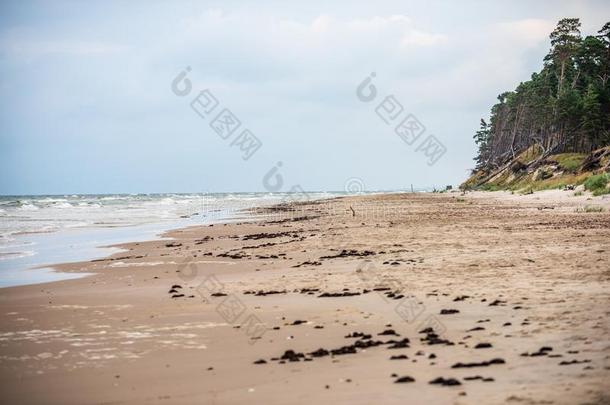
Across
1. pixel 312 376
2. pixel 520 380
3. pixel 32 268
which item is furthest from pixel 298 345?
pixel 32 268

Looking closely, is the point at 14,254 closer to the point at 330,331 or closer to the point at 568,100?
the point at 330,331

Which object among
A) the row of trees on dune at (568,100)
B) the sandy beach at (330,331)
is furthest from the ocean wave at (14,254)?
the row of trees on dune at (568,100)

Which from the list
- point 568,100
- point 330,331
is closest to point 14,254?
point 330,331

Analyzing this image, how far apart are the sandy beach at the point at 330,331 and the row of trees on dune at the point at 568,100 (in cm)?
5625

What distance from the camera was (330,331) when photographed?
8156 millimetres

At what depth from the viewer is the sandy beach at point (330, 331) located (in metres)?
5.61

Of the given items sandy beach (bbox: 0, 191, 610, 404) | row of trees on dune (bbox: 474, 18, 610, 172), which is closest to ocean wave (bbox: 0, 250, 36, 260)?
sandy beach (bbox: 0, 191, 610, 404)

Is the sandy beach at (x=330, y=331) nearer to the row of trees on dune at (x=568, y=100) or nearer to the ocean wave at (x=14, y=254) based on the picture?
the ocean wave at (x=14, y=254)

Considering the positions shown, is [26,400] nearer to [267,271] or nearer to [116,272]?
[267,271]

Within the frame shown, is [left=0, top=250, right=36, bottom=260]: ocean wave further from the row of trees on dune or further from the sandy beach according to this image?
the row of trees on dune

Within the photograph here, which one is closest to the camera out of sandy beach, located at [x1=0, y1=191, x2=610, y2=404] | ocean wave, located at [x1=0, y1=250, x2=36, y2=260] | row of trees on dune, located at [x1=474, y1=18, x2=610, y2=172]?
sandy beach, located at [x1=0, y1=191, x2=610, y2=404]

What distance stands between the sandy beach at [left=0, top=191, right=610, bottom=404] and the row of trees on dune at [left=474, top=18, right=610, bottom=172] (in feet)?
185

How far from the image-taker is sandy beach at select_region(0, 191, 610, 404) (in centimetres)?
561

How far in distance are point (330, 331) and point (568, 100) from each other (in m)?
71.3
